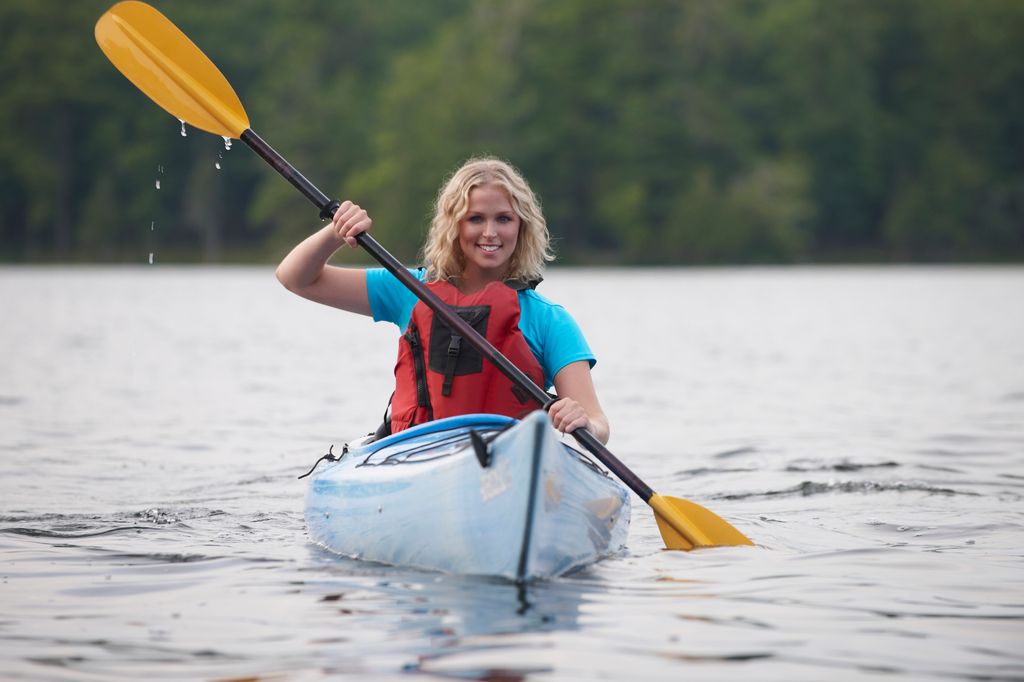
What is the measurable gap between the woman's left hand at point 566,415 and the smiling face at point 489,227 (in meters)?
0.63

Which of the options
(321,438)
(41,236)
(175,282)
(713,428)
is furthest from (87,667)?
(41,236)

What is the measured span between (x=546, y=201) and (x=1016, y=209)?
15.4 m

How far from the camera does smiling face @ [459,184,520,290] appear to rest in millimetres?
4949

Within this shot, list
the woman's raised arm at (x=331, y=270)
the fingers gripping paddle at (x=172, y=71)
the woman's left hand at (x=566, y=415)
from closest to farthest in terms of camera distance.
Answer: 1. the woman's left hand at (x=566, y=415)
2. the woman's raised arm at (x=331, y=270)
3. the fingers gripping paddle at (x=172, y=71)

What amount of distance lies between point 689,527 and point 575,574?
0.75 metres

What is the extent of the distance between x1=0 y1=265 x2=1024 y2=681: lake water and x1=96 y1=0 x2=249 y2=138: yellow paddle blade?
5.47 feet

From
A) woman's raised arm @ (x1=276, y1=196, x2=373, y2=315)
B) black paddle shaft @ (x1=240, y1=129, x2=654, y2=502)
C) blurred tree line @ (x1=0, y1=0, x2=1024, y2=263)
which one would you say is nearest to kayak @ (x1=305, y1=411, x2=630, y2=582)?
black paddle shaft @ (x1=240, y1=129, x2=654, y2=502)

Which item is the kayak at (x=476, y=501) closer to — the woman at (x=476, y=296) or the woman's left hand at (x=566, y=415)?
the woman's left hand at (x=566, y=415)

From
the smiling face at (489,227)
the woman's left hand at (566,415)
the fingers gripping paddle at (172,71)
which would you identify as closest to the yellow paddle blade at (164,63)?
the fingers gripping paddle at (172,71)

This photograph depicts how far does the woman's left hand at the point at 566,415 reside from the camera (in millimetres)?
4594

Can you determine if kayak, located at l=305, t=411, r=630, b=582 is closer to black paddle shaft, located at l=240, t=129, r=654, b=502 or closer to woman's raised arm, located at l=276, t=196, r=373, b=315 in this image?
black paddle shaft, located at l=240, t=129, r=654, b=502

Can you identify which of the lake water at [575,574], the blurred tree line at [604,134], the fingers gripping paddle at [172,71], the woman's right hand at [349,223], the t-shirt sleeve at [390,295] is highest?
the blurred tree line at [604,134]

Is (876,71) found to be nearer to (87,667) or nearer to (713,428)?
(713,428)

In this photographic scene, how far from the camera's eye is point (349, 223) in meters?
4.84
